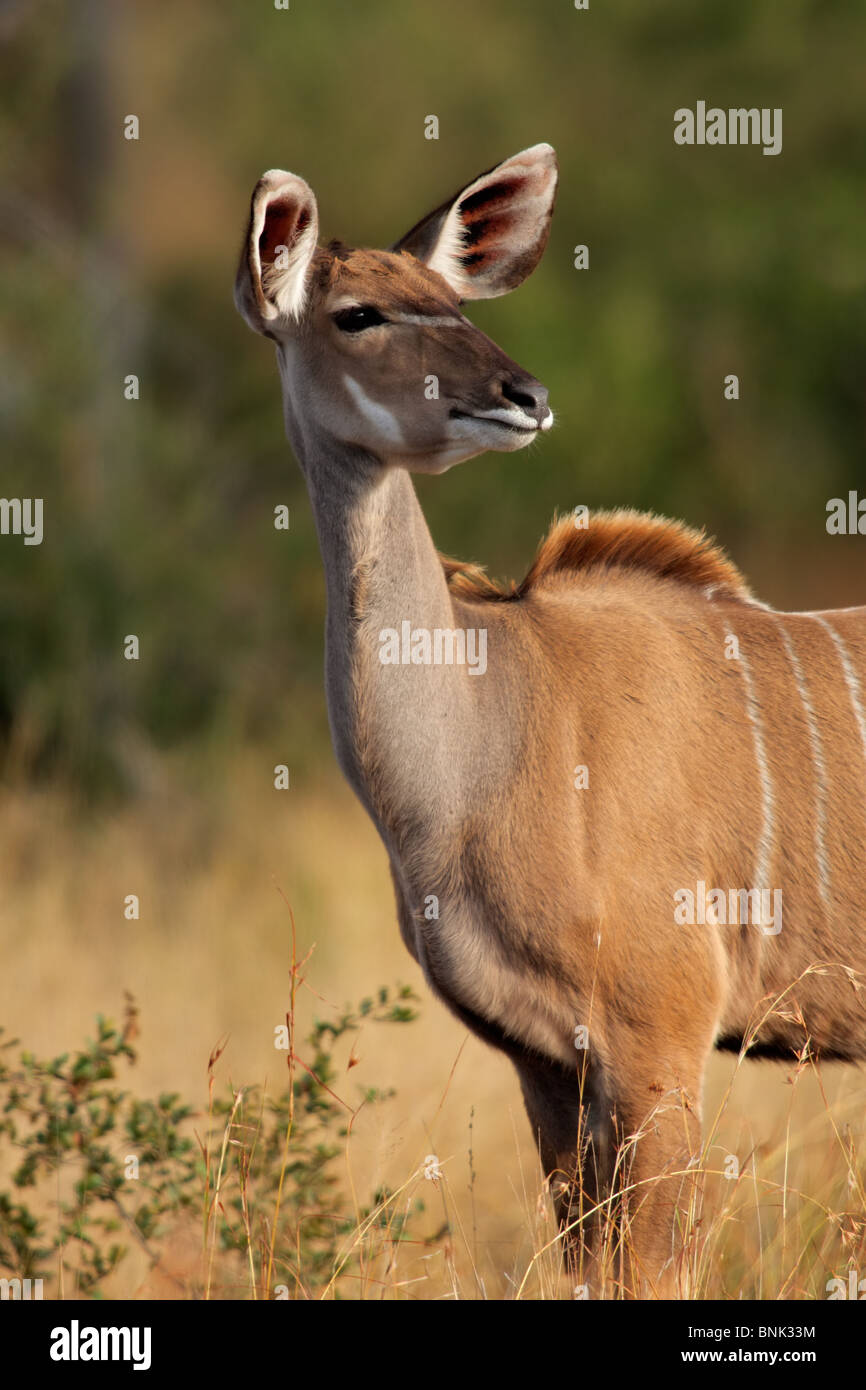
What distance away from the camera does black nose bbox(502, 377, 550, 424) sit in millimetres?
Result: 3303

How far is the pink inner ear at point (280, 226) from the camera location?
3617 millimetres

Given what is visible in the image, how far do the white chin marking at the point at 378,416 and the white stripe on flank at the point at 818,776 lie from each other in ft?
3.72

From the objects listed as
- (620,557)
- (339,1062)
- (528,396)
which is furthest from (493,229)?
(339,1062)

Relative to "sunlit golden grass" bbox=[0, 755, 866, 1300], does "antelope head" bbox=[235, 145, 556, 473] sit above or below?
above

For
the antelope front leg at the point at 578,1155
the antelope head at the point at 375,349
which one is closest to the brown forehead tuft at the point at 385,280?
the antelope head at the point at 375,349

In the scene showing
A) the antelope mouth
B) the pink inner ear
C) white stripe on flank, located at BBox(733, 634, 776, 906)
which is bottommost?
white stripe on flank, located at BBox(733, 634, 776, 906)

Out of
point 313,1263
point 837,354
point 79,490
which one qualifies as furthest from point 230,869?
point 837,354

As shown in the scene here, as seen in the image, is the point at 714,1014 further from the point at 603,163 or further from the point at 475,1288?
the point at 603,163

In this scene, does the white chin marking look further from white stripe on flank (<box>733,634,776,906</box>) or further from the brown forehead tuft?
white stripe on flank (<box>733,634,776,906</box>)

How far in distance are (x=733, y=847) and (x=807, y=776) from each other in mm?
282

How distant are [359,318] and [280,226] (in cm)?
30

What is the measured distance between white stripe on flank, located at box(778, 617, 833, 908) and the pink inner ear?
58.0 inches

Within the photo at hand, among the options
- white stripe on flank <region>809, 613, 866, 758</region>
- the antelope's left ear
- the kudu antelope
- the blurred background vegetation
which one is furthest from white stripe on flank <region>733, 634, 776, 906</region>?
the antelope's left ear

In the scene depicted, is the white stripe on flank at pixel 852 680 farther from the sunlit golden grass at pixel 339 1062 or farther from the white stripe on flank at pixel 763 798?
the sunlit golden grass at pixel 339 1062
